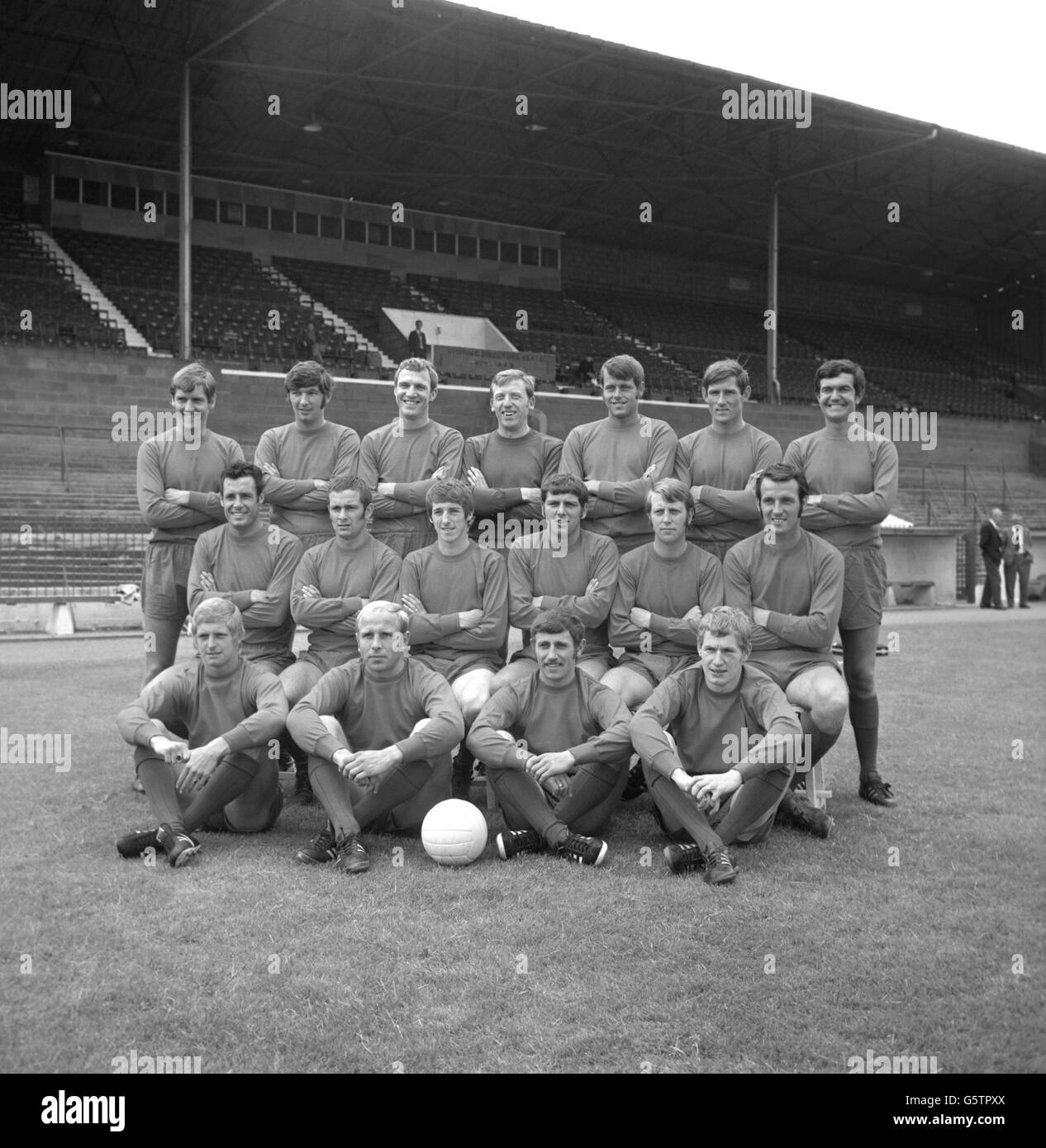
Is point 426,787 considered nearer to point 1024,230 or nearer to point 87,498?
point 87,498

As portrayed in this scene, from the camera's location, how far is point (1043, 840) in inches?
211

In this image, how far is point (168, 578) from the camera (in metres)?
6.47

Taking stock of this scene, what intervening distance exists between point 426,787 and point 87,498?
1712 centimetres

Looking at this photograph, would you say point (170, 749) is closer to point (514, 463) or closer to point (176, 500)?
point (176, 500)

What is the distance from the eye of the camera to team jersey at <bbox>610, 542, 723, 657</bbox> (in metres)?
5.90

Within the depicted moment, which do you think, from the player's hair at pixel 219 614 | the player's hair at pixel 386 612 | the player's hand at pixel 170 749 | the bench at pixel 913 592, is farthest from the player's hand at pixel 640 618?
the bench at pixel 913 592

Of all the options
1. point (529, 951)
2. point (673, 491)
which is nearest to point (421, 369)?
point (673, 491)

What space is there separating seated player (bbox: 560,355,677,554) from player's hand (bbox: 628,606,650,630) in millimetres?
571

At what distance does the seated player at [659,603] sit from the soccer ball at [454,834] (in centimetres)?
113

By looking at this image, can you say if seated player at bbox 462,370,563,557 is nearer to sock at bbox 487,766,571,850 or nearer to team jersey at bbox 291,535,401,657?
team jersey at bbox 291,535,401,657

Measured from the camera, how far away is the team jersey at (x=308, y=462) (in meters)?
6.52

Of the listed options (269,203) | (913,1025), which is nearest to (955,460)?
(269,203)

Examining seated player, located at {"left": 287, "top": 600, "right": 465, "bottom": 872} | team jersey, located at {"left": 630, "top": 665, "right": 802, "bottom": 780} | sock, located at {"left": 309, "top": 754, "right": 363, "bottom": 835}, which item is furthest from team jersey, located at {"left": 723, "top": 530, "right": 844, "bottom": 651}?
sock, located at {"left": 309, "top": 754, "right": 363, "bottom": 835}
